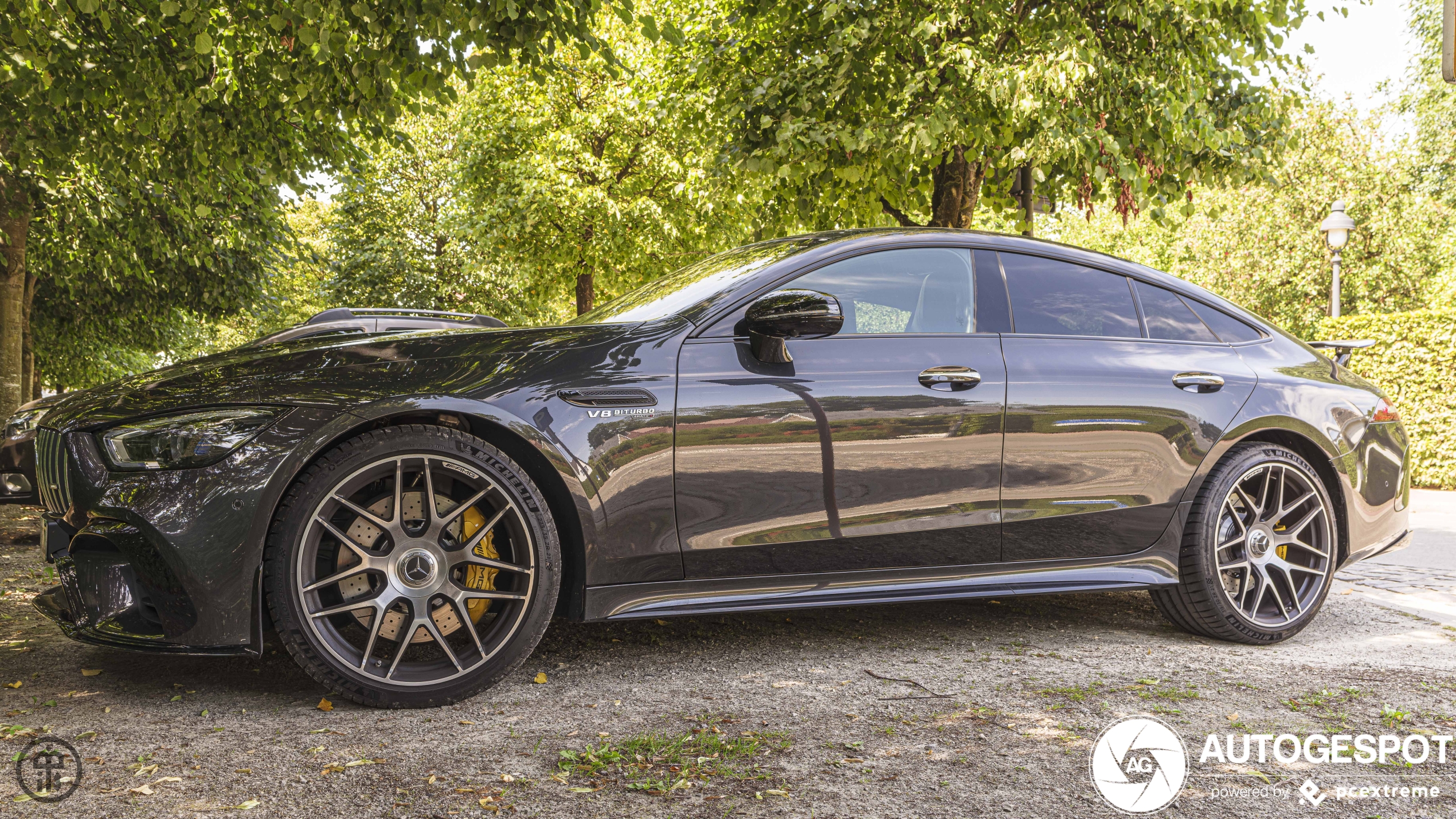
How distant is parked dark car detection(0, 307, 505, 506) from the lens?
213 inches

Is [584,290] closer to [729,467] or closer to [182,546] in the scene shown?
[729,467]

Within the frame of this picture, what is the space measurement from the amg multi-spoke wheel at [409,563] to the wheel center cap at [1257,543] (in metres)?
2.80

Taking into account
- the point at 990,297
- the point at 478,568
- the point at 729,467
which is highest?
the point at 990,297

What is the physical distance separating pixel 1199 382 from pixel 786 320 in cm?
183

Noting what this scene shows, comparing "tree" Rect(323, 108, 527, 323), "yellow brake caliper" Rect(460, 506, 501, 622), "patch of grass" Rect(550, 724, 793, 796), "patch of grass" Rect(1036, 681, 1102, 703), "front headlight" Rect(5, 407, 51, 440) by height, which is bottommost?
"patch of grass" Rect(1036, 681, 1102, 703)

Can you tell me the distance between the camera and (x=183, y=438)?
297 centimetres

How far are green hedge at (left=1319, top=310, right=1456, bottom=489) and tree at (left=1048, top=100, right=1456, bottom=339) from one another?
12512 millimetres

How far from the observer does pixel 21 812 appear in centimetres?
231

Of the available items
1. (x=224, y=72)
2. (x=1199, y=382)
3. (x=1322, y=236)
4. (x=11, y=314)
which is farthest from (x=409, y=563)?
(x=1322, y=236)

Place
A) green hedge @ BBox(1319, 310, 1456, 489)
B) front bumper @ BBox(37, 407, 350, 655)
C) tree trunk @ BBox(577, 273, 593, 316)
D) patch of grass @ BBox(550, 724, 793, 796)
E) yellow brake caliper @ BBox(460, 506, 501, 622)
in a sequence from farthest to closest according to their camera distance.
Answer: tree trunk @ BBox(577, 273, 593, 316), green hedge @ BBox(1319, 310, 1456, 489), yellow brake caliper @ BBox(460, 506, 501, 622), front bumper @ BBox(37, 407, 350, 655), patch of grass @ BBox(550, 724, 793, 796)
